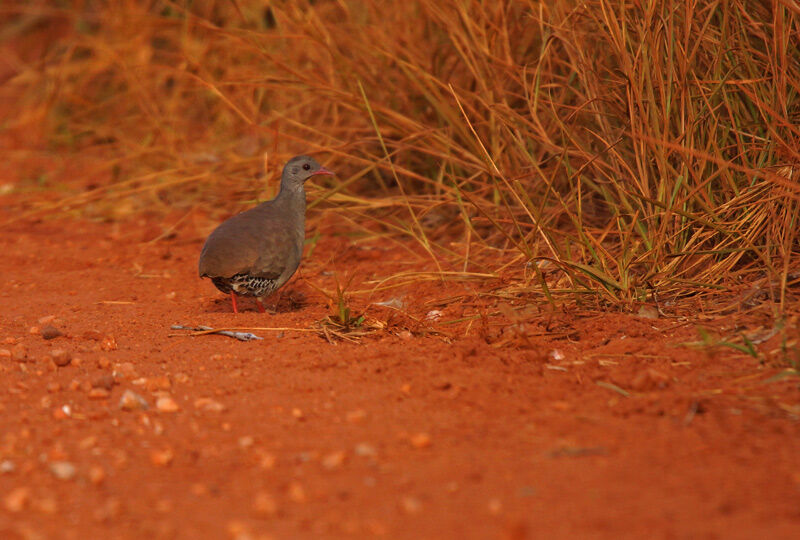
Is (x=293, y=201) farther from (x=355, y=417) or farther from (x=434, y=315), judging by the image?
(x=355, y=417)

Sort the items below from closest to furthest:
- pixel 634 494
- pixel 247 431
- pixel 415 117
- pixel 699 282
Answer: pixel 634 494, pixel 247 431, pixel 699 282, pixel 415 117

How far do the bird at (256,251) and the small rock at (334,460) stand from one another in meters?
1.66

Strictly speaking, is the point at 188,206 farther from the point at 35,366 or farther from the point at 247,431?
the point at 247,431

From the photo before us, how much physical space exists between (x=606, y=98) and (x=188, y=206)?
322 centimetres

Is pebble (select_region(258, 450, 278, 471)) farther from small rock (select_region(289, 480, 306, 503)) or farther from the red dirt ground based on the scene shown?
small rock (select_region(289, 480, 306, 503))

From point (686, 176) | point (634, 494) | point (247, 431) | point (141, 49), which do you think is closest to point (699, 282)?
point (686, 176)

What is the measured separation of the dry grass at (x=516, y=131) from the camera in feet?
11.2

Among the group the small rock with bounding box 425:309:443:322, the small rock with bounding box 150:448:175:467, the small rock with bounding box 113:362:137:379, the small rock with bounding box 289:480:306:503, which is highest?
the small rock with bounding box 289:480:306:503

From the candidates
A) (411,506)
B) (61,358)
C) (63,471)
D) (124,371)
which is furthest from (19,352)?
(411,506)

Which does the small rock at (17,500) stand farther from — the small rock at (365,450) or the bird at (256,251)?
the bird at (256,251)

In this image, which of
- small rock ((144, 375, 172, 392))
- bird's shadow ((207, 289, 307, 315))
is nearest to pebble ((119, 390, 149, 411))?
small rock ((144, 375, 172, 392))

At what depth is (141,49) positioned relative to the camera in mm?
7312

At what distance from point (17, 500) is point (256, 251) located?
1.88 meters

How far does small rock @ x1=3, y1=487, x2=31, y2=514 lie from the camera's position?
200 centimetres
